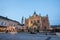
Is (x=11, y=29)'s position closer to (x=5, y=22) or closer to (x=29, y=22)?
(x=5, y=22)

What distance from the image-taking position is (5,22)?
180ft

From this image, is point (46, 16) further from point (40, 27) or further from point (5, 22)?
point (5, 22)

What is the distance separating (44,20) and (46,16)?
252cm

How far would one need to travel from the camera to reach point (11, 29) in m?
50.5

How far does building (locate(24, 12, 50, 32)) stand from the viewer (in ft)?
184

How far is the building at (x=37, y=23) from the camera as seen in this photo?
56.0m

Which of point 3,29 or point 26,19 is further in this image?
point 26,19

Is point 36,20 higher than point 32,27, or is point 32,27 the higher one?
point 36,20

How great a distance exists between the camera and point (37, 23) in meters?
57.6

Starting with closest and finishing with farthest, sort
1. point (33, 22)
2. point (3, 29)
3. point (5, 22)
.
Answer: point (3, 29) → point (5, 22) → point (33, 22)

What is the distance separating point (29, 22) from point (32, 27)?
3.10m

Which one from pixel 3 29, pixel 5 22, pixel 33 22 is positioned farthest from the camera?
pixel 33 22

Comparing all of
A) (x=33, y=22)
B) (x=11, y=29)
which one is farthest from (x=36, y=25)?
(x=11, y=29)

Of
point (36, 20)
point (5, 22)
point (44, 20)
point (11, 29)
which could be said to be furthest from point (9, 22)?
point (44, 20)
